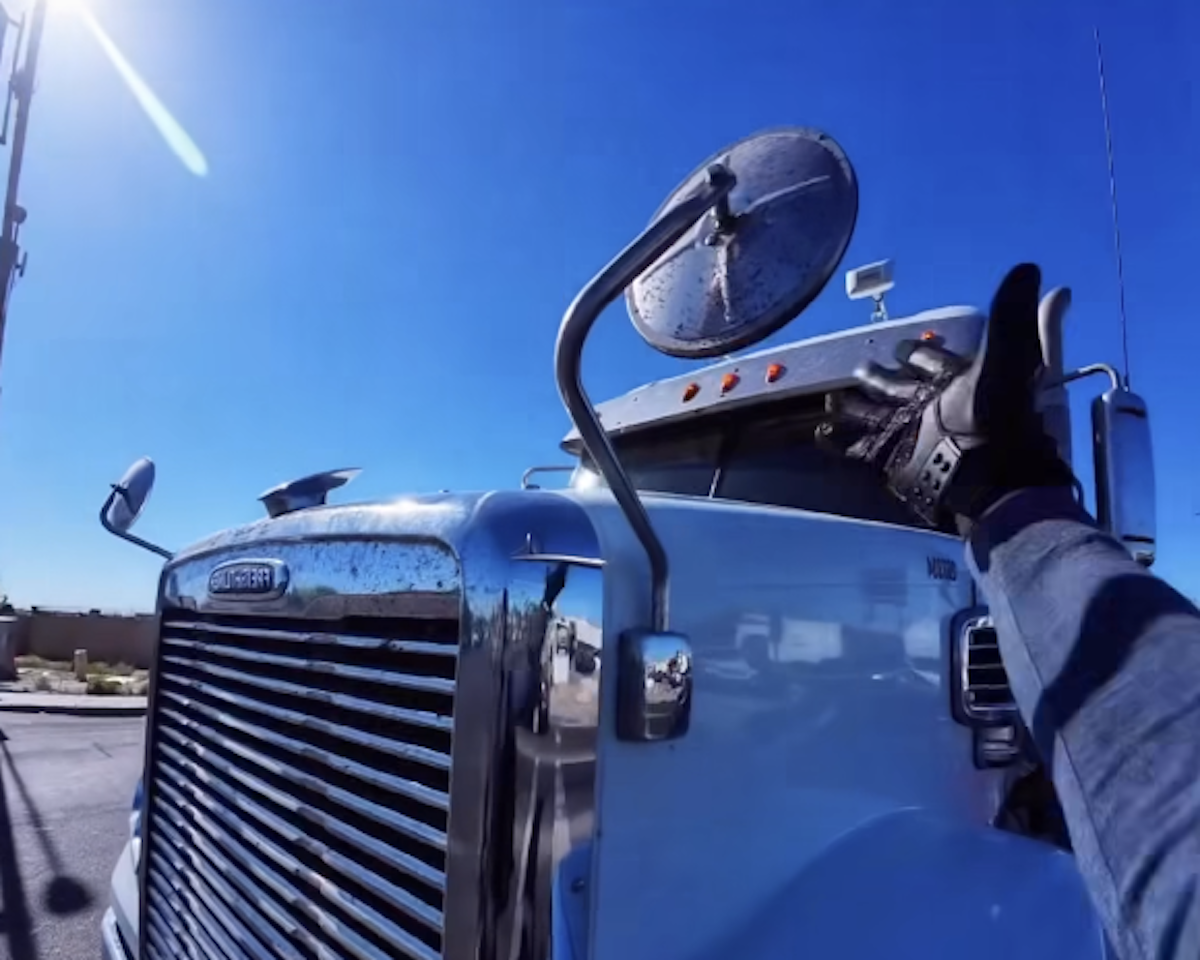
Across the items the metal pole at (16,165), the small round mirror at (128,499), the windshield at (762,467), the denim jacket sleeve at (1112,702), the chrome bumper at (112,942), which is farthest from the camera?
the metal pole at (16,165)

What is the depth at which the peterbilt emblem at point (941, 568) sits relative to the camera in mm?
1900

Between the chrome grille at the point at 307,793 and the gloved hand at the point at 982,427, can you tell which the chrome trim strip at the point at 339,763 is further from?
the gloved hand at the point at 982,427

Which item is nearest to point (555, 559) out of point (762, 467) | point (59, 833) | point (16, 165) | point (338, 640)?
point (338, 640)

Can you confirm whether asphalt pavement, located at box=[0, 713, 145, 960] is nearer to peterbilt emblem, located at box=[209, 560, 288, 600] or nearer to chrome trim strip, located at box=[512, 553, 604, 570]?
peterbilt emblem, located at box=[209, 560, 288, 600]

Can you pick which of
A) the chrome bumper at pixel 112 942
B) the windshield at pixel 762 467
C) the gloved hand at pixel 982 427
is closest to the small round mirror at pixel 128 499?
the chrome bumper at pixel 112 942

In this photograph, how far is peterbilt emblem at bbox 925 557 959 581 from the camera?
190 cm

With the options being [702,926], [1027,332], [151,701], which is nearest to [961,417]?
[1027,332]

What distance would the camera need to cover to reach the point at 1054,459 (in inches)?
65.7

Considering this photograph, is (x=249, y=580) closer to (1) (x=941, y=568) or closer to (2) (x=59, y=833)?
(1) (x=941, y=568)

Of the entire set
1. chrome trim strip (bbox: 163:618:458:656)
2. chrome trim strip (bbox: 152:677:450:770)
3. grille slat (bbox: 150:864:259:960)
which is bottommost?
grille slat (bbox: 150:864:259:960)

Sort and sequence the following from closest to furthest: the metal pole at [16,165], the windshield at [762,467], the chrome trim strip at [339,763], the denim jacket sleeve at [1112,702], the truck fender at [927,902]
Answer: the denim jacket sleeve at [1112,702], the chrome trim strip at [339,763], the truck fender at [927,902], the windshield at [762,467], the metal pole at [16,165]

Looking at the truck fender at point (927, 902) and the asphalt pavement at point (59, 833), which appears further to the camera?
the asphalt pavement at point (59, 833)

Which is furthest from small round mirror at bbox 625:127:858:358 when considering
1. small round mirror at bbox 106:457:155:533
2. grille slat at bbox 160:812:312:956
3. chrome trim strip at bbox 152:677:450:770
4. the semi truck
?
small round mirror at bbox 106:457:155:533

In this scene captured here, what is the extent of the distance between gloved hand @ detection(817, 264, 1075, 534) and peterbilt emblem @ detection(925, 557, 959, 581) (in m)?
0.10
